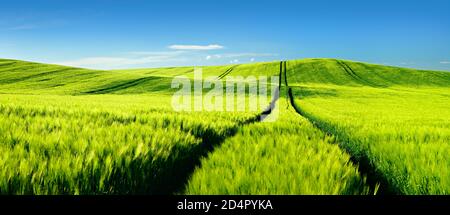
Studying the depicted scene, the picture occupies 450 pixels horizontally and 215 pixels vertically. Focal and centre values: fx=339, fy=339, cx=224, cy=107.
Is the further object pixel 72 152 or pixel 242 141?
pixel 242 141

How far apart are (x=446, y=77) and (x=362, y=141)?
8512cm

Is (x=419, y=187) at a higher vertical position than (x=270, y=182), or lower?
lower

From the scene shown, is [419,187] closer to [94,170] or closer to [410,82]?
[94,170]

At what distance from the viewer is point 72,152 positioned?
11.2 ft

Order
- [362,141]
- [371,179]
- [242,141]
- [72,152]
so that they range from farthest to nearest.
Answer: [362,141]
[242,141]
[371,179]
[72,152]

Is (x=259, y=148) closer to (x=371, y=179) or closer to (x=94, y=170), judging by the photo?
(x=371, y=179)

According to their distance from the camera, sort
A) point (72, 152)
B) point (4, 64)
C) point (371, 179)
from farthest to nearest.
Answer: point (4, 64), point (371, 179), point (72, 152)

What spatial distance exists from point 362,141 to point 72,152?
17.2 ft

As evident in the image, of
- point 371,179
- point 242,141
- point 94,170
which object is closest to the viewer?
point 94,170

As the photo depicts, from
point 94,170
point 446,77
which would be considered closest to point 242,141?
point 94,170
